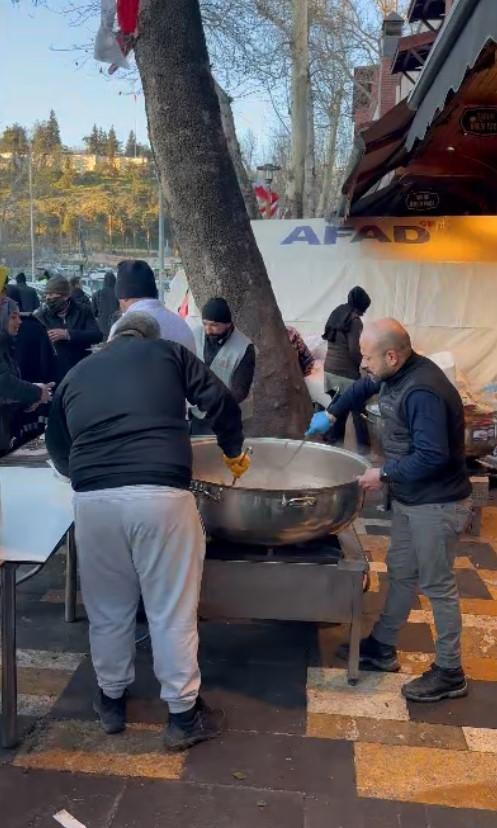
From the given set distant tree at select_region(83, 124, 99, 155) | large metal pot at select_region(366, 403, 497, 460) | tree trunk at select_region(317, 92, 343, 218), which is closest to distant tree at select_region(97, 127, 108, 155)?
distant tree at select_region(83, 124, 99, 155)

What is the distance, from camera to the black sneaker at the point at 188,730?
3279 mm

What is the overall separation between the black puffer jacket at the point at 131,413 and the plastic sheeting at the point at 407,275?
789 centimetres

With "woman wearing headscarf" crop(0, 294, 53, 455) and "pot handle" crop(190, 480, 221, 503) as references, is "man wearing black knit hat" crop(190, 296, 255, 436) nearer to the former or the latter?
"woman wearing headscarf" crop(0, 294, 53, 455)

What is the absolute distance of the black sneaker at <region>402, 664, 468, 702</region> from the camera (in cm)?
368

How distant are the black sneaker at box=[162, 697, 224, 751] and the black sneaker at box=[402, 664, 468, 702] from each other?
3.11 ft

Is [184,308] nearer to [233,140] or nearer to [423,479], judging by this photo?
[233,140]

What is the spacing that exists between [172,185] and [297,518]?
4.37m

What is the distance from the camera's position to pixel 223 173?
686 centimetres

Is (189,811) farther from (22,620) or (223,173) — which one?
(223,173)

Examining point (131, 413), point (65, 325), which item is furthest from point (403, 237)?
point (131, 413)

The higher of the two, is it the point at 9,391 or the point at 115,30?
the point at 115,30

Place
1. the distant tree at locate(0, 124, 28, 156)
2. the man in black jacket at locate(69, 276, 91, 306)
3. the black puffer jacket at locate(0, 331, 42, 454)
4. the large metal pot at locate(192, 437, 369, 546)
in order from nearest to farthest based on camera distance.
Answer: the large metal pot at locate(192, 437, 369, 546) < the black puffer jacket at locate(0, 331, 42, 454) < the man in black jacket at locate(69, 276, 91, 306) < the distant tree at locate(0, 124, 28, 156)

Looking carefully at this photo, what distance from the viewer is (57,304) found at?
23.1 feet

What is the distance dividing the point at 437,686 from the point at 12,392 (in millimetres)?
3153
